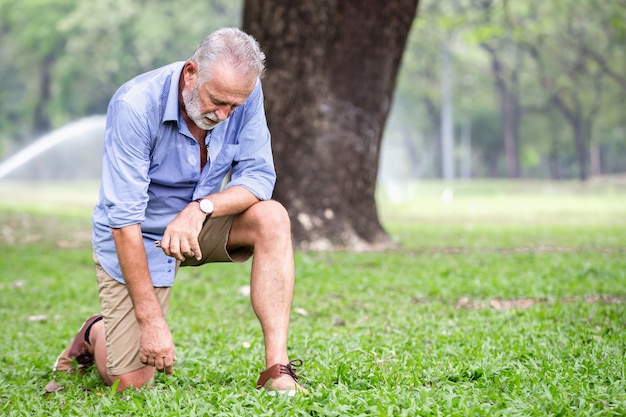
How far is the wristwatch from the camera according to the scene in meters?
3.90

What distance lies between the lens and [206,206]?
3914mm

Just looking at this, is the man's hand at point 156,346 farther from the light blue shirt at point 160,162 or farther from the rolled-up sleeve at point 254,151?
the rolled-up sleeve at point 254,151

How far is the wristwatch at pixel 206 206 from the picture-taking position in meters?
3.90

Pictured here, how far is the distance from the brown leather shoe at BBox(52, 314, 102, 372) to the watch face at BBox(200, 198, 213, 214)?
1.08 meters

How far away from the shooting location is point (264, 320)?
3.94 m

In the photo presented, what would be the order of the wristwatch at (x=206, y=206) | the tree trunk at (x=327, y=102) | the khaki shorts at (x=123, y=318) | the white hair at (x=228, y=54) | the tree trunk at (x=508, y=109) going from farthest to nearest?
the tree trunk at (x=508, y=109), the tree trunk at (x=327, y=102), the khaki shorts at (x=123, y=318), the wristwatch at (x=206, y=206), the white hair at (x=228, y=54)

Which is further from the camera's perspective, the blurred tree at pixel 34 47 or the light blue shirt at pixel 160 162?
the blurred tree at pixel 34 47

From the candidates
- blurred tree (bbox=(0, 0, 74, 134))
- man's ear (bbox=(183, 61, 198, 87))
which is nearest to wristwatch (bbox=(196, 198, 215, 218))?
man's ear (bbox=(183, 61, 198, 87))

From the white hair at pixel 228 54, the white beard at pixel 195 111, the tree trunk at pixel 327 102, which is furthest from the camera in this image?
the tree trunk at pixel 327 102

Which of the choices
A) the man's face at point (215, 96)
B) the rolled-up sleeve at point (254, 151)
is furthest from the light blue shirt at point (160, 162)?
the man's face at point (215, 96)

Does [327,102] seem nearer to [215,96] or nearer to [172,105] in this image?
[172,105]

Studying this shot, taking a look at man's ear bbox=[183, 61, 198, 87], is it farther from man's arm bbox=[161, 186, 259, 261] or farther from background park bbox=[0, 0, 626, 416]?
background park bbox=[0, 0, 626, 416]

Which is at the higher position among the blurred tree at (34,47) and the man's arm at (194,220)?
the blurred tree at (34,47)

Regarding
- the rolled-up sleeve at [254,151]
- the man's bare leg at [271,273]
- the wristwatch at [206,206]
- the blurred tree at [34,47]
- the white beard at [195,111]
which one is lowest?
the man's bare leg at [271,273]
